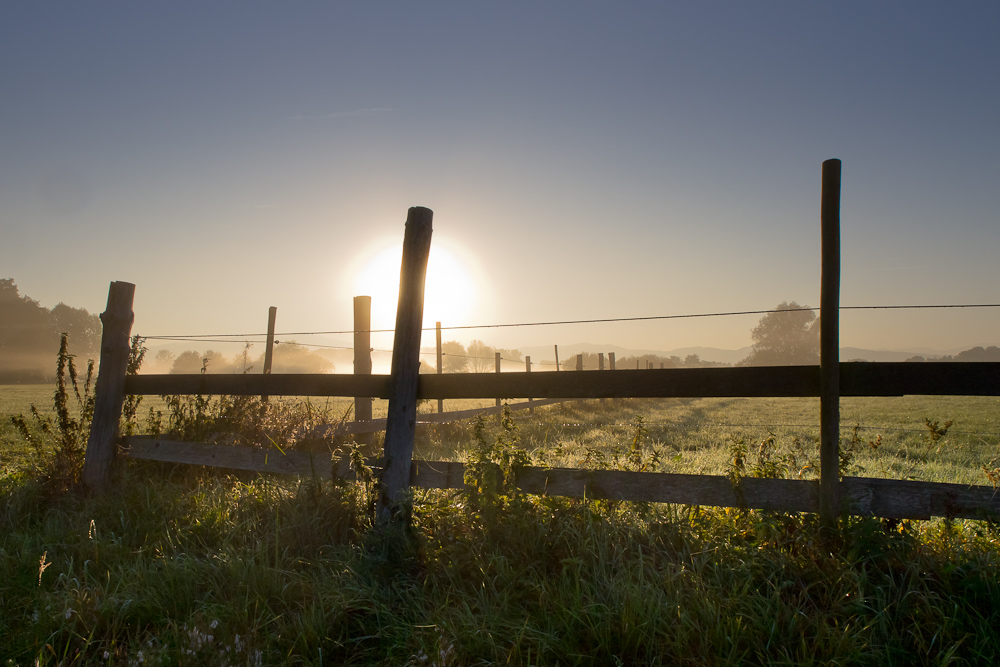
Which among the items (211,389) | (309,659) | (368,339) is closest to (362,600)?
(309,659)

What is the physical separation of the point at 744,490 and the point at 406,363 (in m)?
2.45

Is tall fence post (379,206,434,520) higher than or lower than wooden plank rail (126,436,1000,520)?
higher

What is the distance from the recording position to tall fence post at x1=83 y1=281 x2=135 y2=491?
537 centimetres

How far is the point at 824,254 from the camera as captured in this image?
348cm

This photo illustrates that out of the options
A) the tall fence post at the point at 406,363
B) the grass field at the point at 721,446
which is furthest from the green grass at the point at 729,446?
the tall fence post at the point at 406,363

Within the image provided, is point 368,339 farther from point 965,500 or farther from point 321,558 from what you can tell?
point 965,500

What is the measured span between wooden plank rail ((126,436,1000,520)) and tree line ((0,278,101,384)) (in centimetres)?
6162

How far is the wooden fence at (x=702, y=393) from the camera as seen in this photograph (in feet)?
10.4

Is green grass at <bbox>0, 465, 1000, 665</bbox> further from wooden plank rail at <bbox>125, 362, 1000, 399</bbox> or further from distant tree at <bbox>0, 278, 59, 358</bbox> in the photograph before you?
distant tree at <bbox>0, 278, 59, 358</bbox>

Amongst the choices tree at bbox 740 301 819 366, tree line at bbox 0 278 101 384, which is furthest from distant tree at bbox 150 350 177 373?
tree at bbox 740 301 819 366

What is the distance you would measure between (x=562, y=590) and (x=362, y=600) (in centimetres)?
113

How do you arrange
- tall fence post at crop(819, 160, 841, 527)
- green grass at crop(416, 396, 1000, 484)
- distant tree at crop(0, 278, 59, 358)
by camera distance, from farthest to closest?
distant tree at crop(0, 278, 59, 358), green grass at crop(416, 396, 1000, 484), tall fence post at crop(819, 160, 841, 527)

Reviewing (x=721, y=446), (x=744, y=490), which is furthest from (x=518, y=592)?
(x=721, y=446)

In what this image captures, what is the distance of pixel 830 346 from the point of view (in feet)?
10.9
